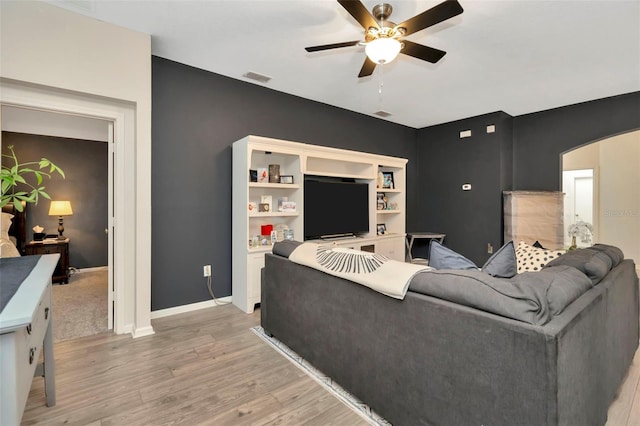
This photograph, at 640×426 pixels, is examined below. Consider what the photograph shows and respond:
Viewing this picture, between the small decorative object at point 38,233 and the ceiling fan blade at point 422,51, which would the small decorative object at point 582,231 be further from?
the small decorative object at point 38,233

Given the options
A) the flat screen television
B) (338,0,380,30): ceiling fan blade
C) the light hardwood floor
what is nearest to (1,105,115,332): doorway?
the light hardwood floor

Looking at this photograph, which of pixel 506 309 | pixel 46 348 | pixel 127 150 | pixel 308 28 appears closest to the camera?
pixel 506 309

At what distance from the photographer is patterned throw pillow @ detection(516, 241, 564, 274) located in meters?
2.39


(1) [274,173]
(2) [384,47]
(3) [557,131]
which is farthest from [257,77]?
(3) [557,131]

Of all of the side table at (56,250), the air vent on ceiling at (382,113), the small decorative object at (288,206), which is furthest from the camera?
the air vent on ceiling at (382,113)

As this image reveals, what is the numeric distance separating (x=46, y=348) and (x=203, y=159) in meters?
2.20

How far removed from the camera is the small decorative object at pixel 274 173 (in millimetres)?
3742

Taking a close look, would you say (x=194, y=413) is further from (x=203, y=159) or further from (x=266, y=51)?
(x=266, y=51)

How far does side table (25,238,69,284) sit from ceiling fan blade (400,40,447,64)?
5319 mm

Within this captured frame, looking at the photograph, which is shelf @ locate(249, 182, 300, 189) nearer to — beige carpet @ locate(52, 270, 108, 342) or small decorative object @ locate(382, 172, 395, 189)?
small decorative object @ locate(382, 172, 395, 189)

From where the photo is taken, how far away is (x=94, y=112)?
2.64m

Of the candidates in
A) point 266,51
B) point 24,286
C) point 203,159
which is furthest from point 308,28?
point 24,286

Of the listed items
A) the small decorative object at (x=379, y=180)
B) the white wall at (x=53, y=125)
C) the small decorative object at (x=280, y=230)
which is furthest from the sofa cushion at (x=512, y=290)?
the white wall at (x=53, y=125)

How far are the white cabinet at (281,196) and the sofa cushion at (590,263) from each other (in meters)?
2.52
